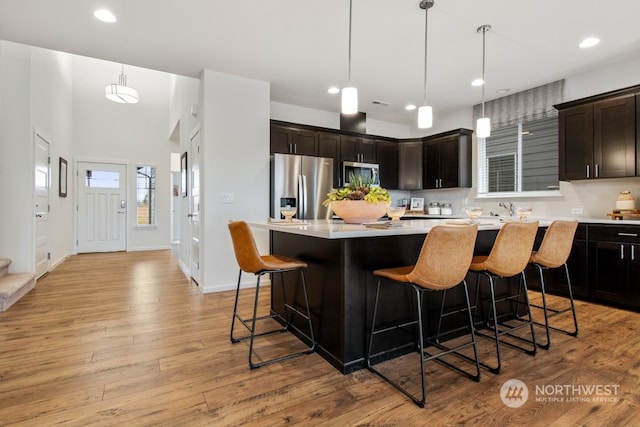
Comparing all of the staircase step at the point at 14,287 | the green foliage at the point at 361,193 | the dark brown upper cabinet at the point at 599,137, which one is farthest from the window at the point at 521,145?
the staircase step at the point at 14,287

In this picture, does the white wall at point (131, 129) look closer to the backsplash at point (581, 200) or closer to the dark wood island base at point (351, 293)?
the dark wood island base at point (351, 293)

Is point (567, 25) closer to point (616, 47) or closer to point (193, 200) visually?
point (616, 47)

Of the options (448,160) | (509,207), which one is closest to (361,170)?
(448,160)

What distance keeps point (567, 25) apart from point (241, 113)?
356 centimetres

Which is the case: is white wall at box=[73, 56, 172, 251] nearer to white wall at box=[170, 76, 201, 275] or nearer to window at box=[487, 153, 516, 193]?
white wall at box=[170, 76, 201, 275]

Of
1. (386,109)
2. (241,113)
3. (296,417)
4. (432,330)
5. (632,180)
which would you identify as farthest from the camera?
(386,109)

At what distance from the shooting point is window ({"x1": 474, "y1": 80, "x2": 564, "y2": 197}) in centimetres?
454

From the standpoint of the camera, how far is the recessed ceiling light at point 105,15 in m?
2.83

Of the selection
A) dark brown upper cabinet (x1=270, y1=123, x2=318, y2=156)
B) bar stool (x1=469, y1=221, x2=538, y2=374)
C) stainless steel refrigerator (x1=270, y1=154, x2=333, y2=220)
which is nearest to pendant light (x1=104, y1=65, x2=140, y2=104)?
dark brown upper cabinet (x1=270, y1=123, x2=318, y2=156)

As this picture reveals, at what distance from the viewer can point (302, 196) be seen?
473cm

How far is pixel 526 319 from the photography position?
309cm

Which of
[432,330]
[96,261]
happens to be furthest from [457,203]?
[96,261]

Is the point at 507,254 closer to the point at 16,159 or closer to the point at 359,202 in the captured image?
the point at 359,202

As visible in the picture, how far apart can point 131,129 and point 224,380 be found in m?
7.59
